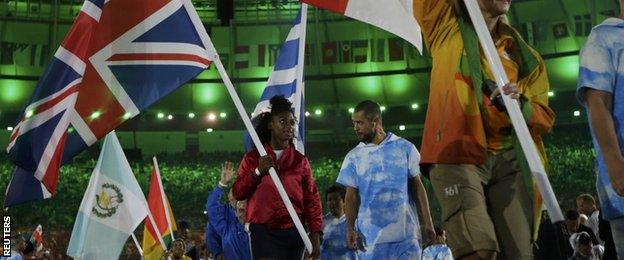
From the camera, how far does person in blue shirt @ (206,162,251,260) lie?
754 cm

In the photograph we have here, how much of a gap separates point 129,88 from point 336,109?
26791 mm

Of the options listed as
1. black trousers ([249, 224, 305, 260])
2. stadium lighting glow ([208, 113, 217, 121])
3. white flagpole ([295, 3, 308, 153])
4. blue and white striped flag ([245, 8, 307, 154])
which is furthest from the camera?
stadium lighting glow ([208, 113, 217, 121])

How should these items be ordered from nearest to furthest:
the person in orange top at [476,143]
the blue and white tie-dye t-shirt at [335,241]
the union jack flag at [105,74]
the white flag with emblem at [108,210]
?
the person in orange top at [476,143]
the union jack flag at [105,74]
the blue and white tie-dye t-shirt at [335,241]
the white flag with emblem at [108,210]

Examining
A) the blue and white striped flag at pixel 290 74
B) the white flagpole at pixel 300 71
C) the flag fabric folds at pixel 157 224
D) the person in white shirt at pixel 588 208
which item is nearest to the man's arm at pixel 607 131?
the white flagpole at pixel 300 71

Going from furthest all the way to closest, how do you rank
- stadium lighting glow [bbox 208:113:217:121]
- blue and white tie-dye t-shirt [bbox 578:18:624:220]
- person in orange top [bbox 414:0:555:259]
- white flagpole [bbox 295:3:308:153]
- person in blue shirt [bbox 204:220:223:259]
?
stadium lighting glow [bbox 208:113:217:121]
person in blue shirt [bbox 204:220:223:259]
white flagpole [bbox 295:3:308:153]
person in orange top [bbox 414:0:555:259]
blue and white tie-dye t-shirt [bbox 578:18:624:220]

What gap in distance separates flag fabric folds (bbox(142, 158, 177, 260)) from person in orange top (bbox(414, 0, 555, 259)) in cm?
784

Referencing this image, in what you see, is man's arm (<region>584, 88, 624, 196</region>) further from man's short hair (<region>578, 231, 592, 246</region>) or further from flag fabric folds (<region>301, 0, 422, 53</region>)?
man's short hair (<region>578, 231, 592, 246</region>)

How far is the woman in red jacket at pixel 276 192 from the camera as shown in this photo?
5.10 metres

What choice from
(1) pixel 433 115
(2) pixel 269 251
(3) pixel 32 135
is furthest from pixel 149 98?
(1) pixel 433 115

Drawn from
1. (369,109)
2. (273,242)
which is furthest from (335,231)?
(273,242)

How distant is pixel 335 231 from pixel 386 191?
4.28 feet

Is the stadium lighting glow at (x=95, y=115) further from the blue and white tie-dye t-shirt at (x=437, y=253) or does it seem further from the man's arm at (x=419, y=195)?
the blue and white tie-dye t-shirt at (x=437, y=253)

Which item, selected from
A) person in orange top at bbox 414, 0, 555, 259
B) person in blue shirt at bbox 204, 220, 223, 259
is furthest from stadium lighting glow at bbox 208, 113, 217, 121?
person in orange top at bbox 414, 0, 555, 259

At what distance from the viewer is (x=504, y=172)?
3.50 meters
